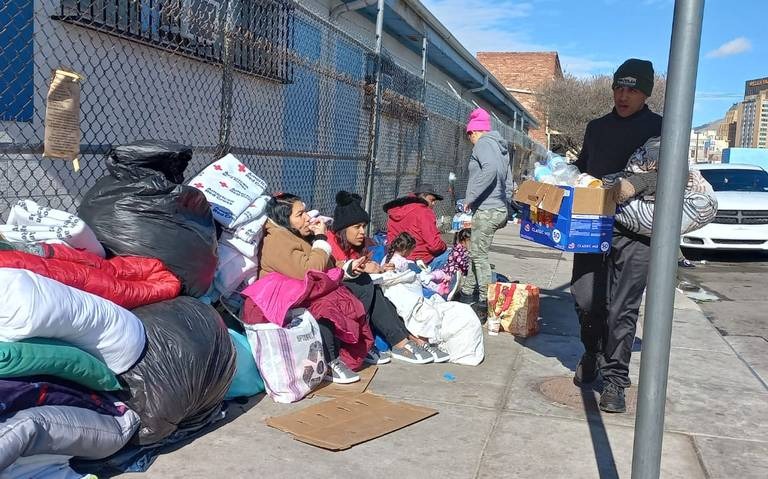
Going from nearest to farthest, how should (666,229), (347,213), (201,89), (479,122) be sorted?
(666,229), (347,213), (201,89), (479,122)

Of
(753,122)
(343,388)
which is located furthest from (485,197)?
(753,122)

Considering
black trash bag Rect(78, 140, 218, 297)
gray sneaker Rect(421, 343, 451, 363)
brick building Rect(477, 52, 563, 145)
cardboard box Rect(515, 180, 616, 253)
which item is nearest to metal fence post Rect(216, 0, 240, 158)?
black trash bag Rect(78, 140, 218, 297)

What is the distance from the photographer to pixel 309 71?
6684 millimetres

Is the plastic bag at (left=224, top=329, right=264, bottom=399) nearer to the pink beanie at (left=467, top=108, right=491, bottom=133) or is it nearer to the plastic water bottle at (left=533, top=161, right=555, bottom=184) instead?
the plastic water bottle at (left=533, top=161, right=555, bottom=184)

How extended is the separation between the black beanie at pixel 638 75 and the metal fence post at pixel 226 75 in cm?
263

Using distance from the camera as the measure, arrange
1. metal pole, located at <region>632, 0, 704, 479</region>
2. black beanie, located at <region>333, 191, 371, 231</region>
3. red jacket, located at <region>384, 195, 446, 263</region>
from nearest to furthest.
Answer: metal pole, located at <region>632, 0, 704, 479</region> → black beanie, located at <region>333, 191, 371, 231</region> → red jacket, located at <region>384, 195, 446, 263</region>

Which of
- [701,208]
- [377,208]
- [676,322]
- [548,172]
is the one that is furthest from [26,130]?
[676,322]

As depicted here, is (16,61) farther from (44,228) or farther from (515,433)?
(515,433)

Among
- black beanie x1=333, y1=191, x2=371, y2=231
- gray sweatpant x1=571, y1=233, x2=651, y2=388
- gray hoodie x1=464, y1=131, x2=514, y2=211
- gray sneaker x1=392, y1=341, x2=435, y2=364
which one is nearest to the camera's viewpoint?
gray sweatpant x1=571, y1=233, x2=651, y2=388

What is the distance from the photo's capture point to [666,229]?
2090mm

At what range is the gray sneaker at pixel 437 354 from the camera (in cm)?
524

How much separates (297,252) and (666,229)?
3058 mm

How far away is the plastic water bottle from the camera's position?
13.5 ft

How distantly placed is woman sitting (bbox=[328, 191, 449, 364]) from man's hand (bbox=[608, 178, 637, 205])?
1.80 meters
